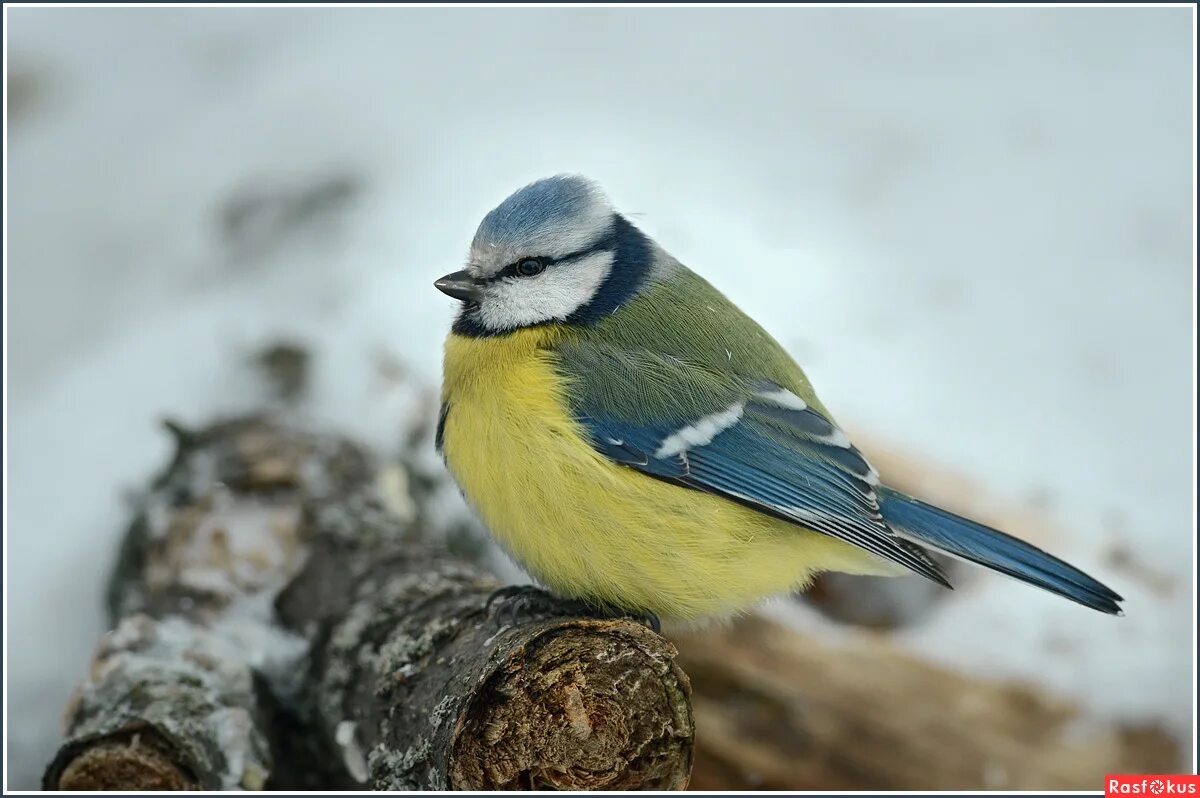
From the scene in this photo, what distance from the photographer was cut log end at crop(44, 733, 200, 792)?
1700 mm

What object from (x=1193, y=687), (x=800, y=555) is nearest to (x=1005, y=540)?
(x=800, y=555)

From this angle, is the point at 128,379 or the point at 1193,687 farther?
the point at 128,379

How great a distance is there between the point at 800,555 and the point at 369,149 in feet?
6.99

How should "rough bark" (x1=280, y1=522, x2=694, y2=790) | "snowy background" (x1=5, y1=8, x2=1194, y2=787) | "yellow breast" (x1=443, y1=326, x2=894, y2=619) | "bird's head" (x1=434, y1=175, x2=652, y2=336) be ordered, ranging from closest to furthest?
"rough bark" (x1=280, y1=522, x2=694, y2=790)
"yellow breast" (x1=443, y1=326, x2=894, y2=619)
"bird's head" (x1=434, y1=175, x2=652, y2=336)
"snowy background" (x1=5, y1=8, x2=1194, y2=787)

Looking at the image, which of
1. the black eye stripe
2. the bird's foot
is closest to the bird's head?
the black eye stripe

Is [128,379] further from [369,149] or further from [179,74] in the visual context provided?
[179,74]

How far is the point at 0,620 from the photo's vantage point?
240 centimetres

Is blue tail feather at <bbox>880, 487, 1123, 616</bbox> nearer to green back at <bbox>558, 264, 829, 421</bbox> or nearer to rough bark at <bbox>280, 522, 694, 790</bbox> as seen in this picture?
green back at <bbox>558, 264, 829, 421</bbox>

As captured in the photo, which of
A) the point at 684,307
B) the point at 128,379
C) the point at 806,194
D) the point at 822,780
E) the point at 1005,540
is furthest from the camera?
the point at 806,194

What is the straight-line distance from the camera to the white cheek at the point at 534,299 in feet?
6.57

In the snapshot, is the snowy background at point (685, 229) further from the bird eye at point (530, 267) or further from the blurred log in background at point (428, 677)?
the bird eye at point (530, 267)

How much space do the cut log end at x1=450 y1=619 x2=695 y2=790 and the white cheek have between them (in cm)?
66

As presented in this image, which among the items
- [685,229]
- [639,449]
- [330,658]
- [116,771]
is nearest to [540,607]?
[639,449]

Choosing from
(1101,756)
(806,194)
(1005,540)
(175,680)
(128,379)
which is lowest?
(1101,756)
